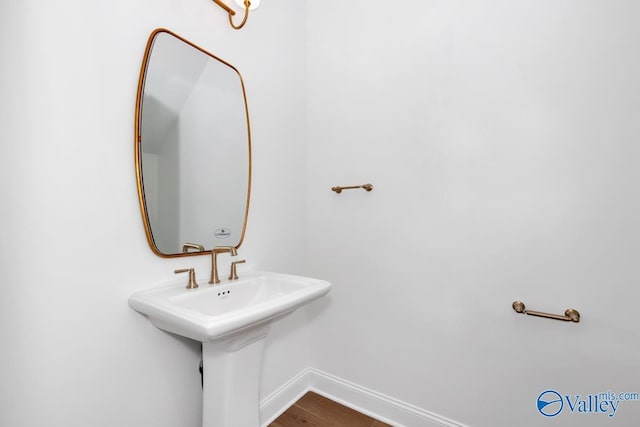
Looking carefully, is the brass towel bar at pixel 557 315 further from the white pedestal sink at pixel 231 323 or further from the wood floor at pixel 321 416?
the wood floor at pixel 321 416

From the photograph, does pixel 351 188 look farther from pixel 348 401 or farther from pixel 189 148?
pixel 348 401

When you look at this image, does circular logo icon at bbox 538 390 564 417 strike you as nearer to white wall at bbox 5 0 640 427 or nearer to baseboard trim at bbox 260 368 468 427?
white wall at bbox 5 0 640 427

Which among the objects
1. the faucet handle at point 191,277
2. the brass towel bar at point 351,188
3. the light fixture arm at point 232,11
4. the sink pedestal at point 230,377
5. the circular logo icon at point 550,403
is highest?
the light fixture arm at point 232,11

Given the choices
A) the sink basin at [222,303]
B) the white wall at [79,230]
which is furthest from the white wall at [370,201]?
the sink basin at [222,303]

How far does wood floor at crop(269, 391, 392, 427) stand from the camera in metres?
1.42

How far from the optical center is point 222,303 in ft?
3.53

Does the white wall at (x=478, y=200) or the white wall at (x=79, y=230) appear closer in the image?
the white wall at (x=79, y=230)

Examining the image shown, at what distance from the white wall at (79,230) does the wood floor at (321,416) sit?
0.54 metres

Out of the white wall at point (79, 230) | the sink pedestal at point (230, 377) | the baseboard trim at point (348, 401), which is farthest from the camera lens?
the baseboard trim at point (348, 401)

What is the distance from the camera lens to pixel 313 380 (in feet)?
5.59

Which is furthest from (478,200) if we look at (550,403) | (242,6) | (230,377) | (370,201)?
(242,6)

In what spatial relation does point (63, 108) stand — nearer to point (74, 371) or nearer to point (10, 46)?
point (10, 46)

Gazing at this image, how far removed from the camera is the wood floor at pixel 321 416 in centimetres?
142

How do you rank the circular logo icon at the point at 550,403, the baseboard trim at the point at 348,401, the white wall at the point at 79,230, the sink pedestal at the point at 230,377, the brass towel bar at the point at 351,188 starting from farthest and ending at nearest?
the brass towel bar at the point at 351,188, the baseboard trim at the point at 348,401, the circular logo icon at the point at 550,403, the sink pedestal at the point at 230,377, the white wall at the point at 79,230
